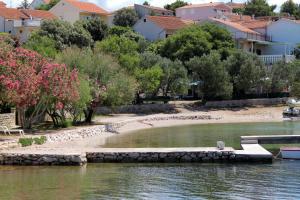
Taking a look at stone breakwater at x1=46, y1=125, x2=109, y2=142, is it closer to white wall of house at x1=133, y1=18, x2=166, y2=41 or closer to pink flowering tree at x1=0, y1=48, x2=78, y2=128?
pink flowering tree at x1=0, y1=48, x2=78, y2=128

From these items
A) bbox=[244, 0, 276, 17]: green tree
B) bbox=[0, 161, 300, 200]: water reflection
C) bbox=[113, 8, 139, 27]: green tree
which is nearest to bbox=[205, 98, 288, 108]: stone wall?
bbox=[0, 161, 300, 200]: water reflection

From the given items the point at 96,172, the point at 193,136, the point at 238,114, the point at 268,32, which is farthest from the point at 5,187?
the point at 268,32

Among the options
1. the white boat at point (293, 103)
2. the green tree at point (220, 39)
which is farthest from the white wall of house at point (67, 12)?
the white boat at point (293, 103)

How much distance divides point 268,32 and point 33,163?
79.9 metres

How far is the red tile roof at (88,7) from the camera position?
372 feet

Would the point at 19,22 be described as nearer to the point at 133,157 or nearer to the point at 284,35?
the point at 284,35

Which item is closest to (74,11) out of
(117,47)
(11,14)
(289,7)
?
(11,14)

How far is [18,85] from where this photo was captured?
116 feet

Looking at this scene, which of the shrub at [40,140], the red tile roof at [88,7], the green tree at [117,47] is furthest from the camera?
the red tile roof at [88,7]

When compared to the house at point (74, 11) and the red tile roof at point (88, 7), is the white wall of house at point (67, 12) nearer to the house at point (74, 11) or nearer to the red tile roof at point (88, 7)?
the house at point (74, 11)

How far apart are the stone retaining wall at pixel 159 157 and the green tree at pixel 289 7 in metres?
124

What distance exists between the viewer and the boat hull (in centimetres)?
3138

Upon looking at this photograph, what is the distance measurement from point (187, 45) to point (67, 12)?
140 feet

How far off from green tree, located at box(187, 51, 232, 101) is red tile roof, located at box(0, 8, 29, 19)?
42.1m
